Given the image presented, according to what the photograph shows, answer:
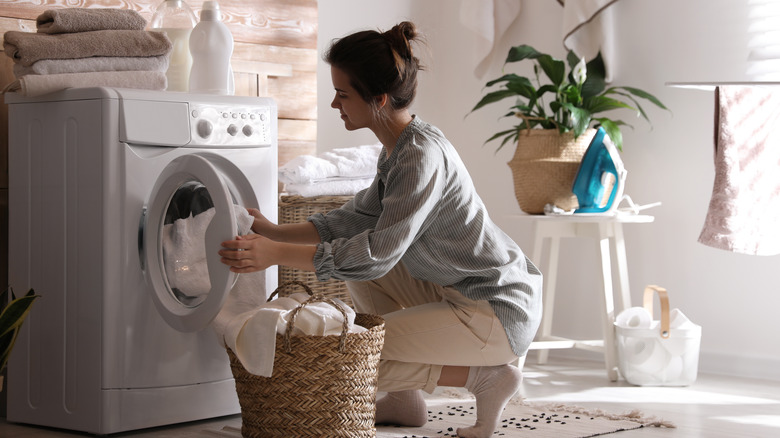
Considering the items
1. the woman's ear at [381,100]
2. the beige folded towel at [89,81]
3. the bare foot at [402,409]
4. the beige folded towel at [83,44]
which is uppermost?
the beige folded towel at [83,44]

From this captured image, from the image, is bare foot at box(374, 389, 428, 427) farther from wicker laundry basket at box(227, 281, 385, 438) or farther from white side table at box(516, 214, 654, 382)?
white side table at box(516, 214, 654, 382)

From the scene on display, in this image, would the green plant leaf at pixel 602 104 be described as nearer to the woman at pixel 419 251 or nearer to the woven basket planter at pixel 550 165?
the woven basket planter at pixel 550 165

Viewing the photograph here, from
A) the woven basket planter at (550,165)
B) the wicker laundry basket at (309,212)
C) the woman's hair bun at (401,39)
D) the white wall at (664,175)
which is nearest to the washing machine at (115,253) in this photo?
the woman's hair bun at (401,39)

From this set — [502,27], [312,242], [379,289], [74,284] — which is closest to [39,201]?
[74,284]

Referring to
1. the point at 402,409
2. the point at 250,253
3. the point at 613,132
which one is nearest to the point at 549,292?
the point at 613,132

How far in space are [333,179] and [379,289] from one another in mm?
651

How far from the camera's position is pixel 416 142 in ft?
5.98

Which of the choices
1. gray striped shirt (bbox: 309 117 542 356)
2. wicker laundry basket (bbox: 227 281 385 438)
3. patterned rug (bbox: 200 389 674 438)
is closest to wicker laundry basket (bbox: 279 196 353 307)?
patterned rug (bbox: 200 389 674 438)

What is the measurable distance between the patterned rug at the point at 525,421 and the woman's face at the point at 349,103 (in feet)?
2.21

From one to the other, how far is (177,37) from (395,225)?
921mm

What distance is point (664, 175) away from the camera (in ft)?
10.0

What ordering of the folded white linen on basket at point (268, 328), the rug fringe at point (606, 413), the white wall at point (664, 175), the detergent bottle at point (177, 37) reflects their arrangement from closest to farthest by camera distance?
the folded white linen on basket at point (268, 328) < the rug fringe at point (606, 413) < the detergent bottle at point (177, 37) < the white wall at point (664, 175)

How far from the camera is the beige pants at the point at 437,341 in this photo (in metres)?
1.91

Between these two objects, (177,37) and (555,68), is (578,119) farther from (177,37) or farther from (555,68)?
(177,37)
